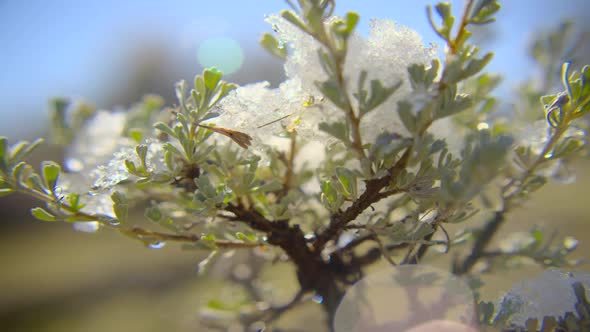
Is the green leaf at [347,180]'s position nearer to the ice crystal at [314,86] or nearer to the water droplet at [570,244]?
the ice crystal at [314,86]

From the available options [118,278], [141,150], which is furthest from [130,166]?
[118,278]

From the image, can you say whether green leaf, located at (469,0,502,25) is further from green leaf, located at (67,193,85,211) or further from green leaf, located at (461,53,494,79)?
green leaf, located at (67,193,85,211)

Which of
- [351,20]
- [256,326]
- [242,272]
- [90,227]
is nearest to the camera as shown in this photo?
[351,20]

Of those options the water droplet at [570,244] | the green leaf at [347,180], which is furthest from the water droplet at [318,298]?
the water droplet at [570,244]

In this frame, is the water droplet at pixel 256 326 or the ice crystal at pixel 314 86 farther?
the water droplet at pixel 256 326

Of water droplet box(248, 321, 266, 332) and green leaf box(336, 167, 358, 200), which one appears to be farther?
water droplet box(248, 321, 266, 332)

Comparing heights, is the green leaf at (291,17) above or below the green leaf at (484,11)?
above

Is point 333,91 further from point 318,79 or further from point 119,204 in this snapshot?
point 119,204

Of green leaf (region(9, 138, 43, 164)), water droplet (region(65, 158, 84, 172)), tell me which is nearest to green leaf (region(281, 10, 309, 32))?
green leaf (region(9, 138, 43, 164))

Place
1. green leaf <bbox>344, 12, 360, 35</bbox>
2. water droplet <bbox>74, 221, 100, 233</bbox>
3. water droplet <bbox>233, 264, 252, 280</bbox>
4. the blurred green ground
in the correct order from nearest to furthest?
green leaf <bbox>344, 12, 360, 35</bbox> < water droplet <bbox>74, 221, 100, 233</bbox> < water droplet <bbox>233, 264, 252, 280</bbox> < the blurred green ground
